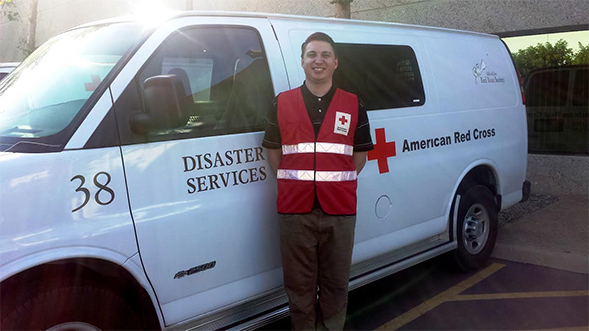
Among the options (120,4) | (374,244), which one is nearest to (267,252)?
(374,244)

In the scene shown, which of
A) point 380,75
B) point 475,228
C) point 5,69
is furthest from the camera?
point 5,69

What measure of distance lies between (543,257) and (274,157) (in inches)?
138

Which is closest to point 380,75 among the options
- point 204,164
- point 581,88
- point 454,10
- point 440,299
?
point 204,164

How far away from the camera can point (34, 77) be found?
10.5 feet

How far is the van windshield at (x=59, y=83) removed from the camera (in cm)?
277

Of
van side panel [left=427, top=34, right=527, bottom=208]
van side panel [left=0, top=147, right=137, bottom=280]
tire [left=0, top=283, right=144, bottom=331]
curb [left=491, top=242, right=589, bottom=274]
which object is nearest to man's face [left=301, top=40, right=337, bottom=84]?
van side panel [left=0, top=147, right=137, bottom=280]

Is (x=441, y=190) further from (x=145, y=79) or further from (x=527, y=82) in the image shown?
(x=527, y=82)

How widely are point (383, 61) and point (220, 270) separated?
7.18 feet

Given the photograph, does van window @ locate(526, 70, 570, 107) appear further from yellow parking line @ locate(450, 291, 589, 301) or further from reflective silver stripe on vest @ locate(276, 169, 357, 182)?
reflective silver stripe on vest @ locate(276, 169, 357, 182)

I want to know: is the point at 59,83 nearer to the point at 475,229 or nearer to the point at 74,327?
the point at 74,327

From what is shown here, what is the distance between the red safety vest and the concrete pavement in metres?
3.16

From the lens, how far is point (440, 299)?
4.65 meters

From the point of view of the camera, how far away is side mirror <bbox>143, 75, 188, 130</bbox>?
273cm

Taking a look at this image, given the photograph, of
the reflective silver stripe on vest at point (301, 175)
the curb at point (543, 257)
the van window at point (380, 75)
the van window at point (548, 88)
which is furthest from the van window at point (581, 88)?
the reflective silver stripe on vest at point (301, 175)
